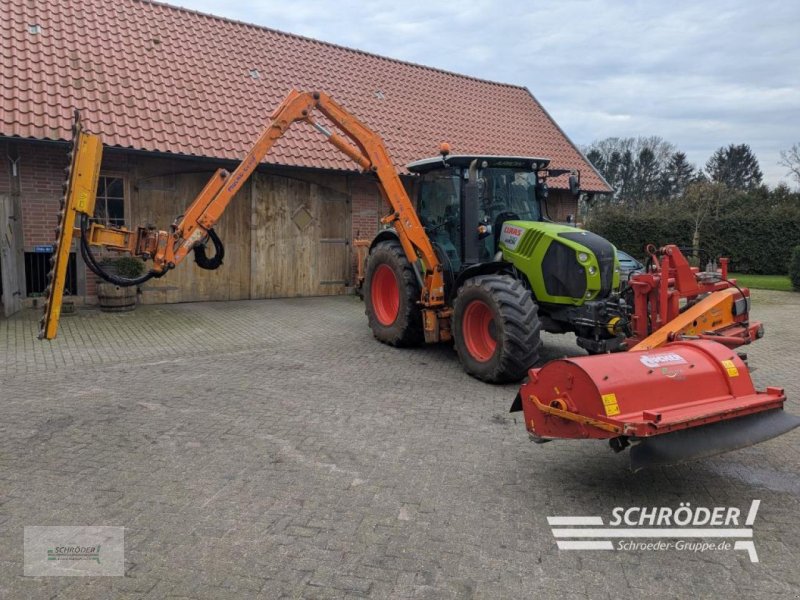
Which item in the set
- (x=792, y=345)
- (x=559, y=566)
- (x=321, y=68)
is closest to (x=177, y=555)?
(x=559, y=566)

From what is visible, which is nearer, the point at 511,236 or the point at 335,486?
the point at 335,486

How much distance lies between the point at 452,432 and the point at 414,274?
3.19m

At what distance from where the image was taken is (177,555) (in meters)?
3.15

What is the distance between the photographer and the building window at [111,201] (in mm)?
10531

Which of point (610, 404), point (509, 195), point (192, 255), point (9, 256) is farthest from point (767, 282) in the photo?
point (9, 256)

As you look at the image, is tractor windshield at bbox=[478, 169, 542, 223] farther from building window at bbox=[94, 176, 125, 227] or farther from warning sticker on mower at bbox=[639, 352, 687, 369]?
building window at bbox=[94, 176, 125, 227]

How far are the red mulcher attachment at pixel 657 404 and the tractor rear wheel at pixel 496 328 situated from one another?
6.34 feet

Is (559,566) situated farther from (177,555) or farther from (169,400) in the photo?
(169,400)

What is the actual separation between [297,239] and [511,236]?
6.67 meters

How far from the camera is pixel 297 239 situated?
12.7m

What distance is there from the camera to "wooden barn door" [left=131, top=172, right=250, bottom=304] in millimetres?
10992

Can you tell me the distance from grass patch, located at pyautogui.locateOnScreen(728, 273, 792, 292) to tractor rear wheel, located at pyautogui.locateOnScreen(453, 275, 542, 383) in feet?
43.4

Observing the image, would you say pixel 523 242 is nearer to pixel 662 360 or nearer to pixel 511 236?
pixel 511 236

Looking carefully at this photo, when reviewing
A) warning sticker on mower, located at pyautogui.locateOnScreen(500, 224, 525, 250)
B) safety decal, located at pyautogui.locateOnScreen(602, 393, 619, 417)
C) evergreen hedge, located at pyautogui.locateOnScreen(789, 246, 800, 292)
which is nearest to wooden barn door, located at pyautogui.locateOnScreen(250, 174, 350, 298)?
warning sticker on mower, located at pyautogui.locateOnScreen(500, 224, 525, 250)
